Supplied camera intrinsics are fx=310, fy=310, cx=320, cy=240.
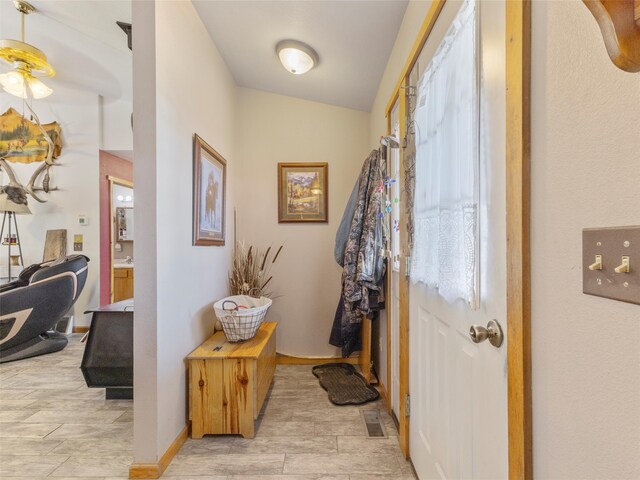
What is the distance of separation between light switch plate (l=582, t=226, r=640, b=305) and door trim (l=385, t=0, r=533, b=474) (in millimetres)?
159

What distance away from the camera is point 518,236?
714 mm

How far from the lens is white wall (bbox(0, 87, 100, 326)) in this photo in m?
3.96

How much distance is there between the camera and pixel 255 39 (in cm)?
226

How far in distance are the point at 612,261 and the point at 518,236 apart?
0.23m

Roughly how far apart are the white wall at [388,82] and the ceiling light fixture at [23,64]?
2957mm

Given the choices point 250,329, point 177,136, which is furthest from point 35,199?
point 250,329

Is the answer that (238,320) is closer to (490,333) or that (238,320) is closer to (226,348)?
(226,348)

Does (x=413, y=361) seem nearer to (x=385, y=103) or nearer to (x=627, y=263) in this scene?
(x=627, y=263)

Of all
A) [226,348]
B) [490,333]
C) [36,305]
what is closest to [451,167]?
[490,333]

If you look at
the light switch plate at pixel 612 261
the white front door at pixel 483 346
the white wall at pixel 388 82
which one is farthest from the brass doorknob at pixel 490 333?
the white wall at pixel 388 82

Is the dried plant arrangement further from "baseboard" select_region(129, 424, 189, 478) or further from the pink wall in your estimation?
the pink wall

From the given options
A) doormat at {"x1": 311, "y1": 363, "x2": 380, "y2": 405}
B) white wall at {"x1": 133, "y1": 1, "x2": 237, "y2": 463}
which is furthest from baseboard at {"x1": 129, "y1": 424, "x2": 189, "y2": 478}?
doormat at {"x1": 311, "y1": 363, "x2": 380, "y2": 405}

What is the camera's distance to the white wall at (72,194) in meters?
3.96

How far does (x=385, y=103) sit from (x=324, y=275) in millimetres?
1627
